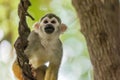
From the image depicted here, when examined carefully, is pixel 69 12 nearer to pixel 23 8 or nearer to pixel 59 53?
pixel 59 53

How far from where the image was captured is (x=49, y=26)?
245 cm

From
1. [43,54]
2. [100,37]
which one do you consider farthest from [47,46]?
[100,37]

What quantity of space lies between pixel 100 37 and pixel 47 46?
3.99ft

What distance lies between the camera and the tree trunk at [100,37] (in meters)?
1.33

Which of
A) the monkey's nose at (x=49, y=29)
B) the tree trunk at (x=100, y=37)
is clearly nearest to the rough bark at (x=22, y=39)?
the tree trunk at (x=100, y=37)

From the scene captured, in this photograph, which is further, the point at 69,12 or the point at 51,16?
the point at 69,12

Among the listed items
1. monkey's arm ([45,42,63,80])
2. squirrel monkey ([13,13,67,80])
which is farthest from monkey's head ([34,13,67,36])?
monkey's arm ([45,42,63,80])

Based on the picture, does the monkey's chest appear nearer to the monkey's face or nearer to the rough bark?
the monkey's face

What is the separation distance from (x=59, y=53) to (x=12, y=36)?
0.39 metres

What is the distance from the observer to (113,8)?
128 cm

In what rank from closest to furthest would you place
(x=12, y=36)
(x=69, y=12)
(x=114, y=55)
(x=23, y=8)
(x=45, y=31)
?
1. (x=23, y=8)
2. (x=114, y=55)
3. (x=45, y=31)
4. (x=12, y=36)
5. (x=69, y=12)

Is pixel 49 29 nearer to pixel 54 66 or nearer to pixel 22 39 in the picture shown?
pixel 54 66

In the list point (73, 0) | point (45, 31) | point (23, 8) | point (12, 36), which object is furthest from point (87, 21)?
point (12, 36)

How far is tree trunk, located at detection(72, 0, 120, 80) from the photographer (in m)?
1.33
